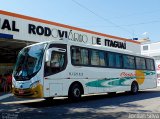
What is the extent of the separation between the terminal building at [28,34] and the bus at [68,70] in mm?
7603

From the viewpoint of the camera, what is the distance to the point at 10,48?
2719cm

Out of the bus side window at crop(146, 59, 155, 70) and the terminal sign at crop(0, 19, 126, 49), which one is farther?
the bus side window at crop(146, 59, 155, 70)

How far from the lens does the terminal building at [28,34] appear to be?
21656 mm

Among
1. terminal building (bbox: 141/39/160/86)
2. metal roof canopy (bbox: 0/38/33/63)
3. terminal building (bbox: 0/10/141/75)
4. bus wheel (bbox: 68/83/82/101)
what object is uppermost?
terminal building (bbox: 141/39/160/86)

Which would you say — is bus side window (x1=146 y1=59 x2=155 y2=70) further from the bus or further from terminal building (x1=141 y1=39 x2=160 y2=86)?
terminal building (x1=141 y1=39 x2=160 y2=86)

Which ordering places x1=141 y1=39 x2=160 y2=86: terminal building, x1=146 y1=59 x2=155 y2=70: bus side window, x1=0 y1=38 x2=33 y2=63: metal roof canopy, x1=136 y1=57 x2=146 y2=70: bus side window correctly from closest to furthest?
x1=136 y1=57 x2=146 y2=70: bus side window → x1=146 y1=59 x2=155 y2=70: bus side window → x1=0 y1=38 x2=33 y2=63: metal roof canopy → x1=141 y1=39 x2=160 y2=86: terminal building

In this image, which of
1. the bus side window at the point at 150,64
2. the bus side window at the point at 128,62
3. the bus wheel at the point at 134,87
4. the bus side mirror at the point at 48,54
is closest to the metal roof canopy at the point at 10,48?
the bus side window at the point at 128,62

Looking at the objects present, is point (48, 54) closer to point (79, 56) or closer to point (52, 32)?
point (79, 56)

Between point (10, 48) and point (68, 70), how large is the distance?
564 inches

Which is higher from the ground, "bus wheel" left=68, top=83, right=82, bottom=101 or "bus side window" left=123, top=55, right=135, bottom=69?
"bus side window" left=123, top=55, right=135, bottom=69

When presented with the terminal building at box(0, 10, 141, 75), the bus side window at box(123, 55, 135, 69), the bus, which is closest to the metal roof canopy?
the terminal building at box(0, 10, 141, 75)

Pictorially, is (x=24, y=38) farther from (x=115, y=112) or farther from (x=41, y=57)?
(x=115, y=112)

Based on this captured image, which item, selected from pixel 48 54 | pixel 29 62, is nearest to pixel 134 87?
pixel 48 54

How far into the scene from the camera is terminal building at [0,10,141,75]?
2166 cm
